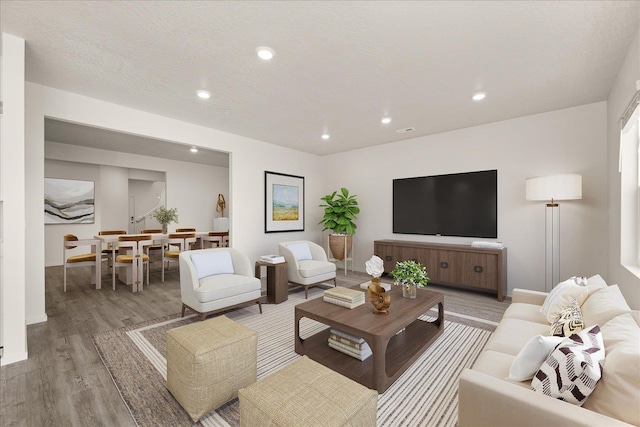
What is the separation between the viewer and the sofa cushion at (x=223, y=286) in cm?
300

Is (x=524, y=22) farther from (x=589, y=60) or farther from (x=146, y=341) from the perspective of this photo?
(x=146, y=341)

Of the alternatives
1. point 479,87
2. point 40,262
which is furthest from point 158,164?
point 479,87

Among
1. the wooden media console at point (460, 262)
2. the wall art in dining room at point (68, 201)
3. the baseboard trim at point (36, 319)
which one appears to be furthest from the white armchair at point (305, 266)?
the wall art in dining room at point (68, 201)

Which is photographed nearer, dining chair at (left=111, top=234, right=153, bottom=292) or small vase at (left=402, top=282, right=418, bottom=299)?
small vase at (left=402, top=282, right=418, bottom=299)

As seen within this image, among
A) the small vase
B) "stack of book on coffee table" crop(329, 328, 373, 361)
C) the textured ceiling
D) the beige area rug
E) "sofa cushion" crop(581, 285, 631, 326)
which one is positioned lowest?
the beige area rug

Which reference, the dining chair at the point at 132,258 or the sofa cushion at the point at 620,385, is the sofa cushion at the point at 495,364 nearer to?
the sofa cushion at the point at 620,385

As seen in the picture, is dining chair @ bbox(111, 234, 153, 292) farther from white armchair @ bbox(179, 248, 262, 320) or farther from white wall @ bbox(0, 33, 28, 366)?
white wall @ bbox(0, 33, 28, 366)

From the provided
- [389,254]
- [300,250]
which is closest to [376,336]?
[300,250]

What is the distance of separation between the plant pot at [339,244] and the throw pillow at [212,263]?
2.42m

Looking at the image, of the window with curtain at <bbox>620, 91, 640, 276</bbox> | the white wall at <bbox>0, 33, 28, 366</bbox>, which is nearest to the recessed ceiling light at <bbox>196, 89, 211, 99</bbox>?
the white wall at <bbox>0, 33, 28, 366</bbox>

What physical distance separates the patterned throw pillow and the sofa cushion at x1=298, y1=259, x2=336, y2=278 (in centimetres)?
292

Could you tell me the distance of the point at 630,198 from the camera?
2.59 metres

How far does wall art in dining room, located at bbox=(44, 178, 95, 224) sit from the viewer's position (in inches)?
246

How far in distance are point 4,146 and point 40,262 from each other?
1.46 metres
